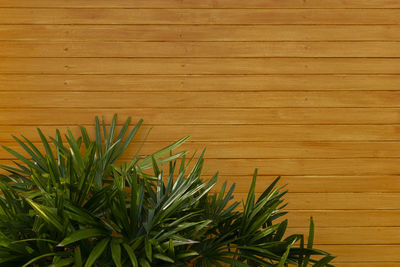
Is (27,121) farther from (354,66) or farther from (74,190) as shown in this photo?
(354,66)

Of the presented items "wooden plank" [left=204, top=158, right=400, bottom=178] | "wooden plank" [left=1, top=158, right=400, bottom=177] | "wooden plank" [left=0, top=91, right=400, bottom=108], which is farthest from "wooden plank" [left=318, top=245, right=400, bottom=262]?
"wooden plank" [left=0, top=91, right=400, bottom=108]

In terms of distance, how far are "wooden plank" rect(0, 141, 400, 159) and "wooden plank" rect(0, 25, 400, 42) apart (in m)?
0.62

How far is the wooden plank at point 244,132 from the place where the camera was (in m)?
2.15

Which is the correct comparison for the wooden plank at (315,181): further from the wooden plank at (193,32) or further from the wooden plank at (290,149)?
the wooden plank at (193,32)

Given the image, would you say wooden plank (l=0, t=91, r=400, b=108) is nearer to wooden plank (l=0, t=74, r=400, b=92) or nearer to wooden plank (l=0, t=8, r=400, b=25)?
wooden plank (l=0, t=74, r=400, b=92)

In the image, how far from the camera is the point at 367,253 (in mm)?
2166

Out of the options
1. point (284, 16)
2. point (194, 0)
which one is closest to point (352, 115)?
point (284, 16)

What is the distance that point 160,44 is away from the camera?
217cm

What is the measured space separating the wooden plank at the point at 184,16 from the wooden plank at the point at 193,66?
224 mm

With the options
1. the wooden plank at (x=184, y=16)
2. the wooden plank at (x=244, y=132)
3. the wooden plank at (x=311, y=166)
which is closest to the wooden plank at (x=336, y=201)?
the wooden plank at (x=311, y=166)

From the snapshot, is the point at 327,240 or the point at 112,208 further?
the point at 327,240

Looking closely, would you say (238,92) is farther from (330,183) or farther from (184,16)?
(330,183)

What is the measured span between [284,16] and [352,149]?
880 millimetres

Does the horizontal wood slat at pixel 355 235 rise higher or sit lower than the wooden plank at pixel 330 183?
lower
